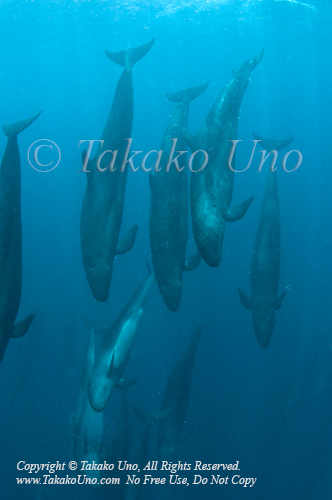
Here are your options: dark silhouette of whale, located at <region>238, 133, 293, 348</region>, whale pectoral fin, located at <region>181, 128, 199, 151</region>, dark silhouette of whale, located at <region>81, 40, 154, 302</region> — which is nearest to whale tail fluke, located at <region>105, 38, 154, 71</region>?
dark silhouette of whale, located at <region>81, 40, 154, 302</region>

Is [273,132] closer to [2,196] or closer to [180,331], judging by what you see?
[180,331]

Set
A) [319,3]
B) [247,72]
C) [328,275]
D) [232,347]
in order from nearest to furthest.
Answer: [247,72]
[319,3]
[232,347]
[328,275]

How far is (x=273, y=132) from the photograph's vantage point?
33594 millimetres

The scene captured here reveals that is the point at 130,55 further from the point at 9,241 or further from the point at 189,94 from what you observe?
the point at 9,241

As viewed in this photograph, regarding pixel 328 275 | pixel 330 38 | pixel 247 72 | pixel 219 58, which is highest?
pixel 219 58

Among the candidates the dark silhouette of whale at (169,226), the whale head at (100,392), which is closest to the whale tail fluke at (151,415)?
the whale head at (100,392)

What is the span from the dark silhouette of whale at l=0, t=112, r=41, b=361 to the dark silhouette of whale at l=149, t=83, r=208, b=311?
6.97ft

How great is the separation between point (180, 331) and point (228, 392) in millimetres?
4359

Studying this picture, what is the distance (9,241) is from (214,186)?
3250mm

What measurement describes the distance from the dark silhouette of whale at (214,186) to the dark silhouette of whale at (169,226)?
453 millimetres

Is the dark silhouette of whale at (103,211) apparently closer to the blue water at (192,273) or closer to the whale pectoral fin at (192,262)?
the whale pectoral fin at (192,262)

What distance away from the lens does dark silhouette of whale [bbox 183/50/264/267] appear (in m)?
5.11

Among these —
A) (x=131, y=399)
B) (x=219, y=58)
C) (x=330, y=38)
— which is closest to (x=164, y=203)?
(x=131, y=399)

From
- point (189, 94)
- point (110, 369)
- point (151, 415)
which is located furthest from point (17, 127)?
point (151, 415)
